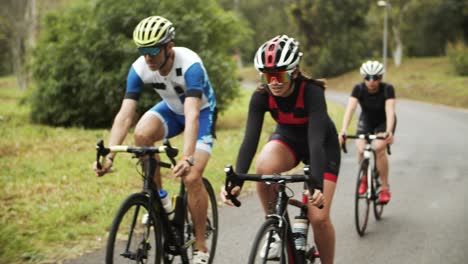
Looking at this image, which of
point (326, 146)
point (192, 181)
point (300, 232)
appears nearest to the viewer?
point (300, 232)

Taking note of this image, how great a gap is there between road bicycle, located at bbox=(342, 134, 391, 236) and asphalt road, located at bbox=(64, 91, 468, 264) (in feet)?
0.43

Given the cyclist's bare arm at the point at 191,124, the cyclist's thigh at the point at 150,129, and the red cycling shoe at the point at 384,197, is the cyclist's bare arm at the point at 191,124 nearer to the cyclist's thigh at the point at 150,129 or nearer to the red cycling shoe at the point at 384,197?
→ the cyclist's thigh at the point at 150,129

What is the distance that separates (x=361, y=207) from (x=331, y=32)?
152ft

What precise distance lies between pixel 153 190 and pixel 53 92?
507 inches

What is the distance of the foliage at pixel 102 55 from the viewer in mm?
15820

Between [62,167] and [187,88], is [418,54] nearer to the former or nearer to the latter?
[62,167]

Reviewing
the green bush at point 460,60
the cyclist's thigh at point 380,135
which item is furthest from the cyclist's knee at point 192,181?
the green bush at point 460,60

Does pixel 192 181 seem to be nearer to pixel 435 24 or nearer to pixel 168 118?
pixel 168 118

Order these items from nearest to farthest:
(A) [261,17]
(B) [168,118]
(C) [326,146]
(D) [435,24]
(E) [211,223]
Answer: (C) [326,146], (B) [168,118], (E) [211,223], (D) [435,24], (A) [261,17]

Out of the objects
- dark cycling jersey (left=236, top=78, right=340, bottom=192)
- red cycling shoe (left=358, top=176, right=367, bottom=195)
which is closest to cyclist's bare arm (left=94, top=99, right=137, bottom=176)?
dark cycling jersey (left=236, top=78, right=340, bottom=192)

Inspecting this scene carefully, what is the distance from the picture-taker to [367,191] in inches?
277

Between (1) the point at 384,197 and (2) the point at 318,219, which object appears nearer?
(2) the point at 318,219

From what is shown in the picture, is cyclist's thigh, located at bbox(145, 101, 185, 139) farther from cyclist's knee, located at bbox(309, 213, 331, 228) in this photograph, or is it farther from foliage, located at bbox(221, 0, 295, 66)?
foliage, located at bbox(221, 0, 295, 66)

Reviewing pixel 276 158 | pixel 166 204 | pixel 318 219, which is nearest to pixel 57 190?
pixel 166 204
